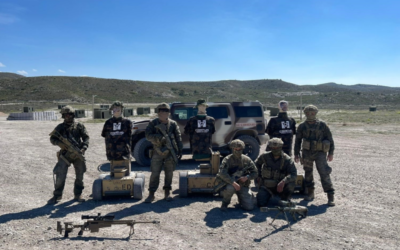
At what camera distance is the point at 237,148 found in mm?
5379

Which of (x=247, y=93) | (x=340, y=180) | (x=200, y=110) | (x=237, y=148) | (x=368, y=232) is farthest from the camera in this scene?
(x=247, y=93)

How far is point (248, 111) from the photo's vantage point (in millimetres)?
9531

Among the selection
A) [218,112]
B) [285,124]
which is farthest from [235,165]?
[218,112]

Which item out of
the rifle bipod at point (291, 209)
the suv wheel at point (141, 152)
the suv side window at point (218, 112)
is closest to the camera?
the rifle bipod at point (291, 209)

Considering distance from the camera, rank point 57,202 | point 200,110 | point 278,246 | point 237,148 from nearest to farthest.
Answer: point 278,246 → point 237,148 → point 57,202 → point 200,110

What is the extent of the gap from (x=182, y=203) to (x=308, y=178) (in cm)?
250

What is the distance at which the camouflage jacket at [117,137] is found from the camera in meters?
6.10

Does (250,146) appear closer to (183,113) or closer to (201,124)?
(183,113)

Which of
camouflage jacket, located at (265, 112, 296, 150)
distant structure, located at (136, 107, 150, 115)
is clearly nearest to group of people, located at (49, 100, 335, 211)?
camouflage jacket, located at (265, 112, 296, 150)

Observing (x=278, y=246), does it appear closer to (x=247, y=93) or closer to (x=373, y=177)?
(x=373, y=177)

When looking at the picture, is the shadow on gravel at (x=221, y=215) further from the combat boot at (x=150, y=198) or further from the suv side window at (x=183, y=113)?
the suv side window at (x=183, y=113)

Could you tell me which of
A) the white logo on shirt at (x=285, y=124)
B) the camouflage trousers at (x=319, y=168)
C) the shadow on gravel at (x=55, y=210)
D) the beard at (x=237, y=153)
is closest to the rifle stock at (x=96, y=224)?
the shadow on gravel at (x=55, y=210)

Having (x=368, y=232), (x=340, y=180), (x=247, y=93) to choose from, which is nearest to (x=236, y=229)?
(x=368, y=232)

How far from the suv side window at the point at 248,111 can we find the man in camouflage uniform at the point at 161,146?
3.88 metres
